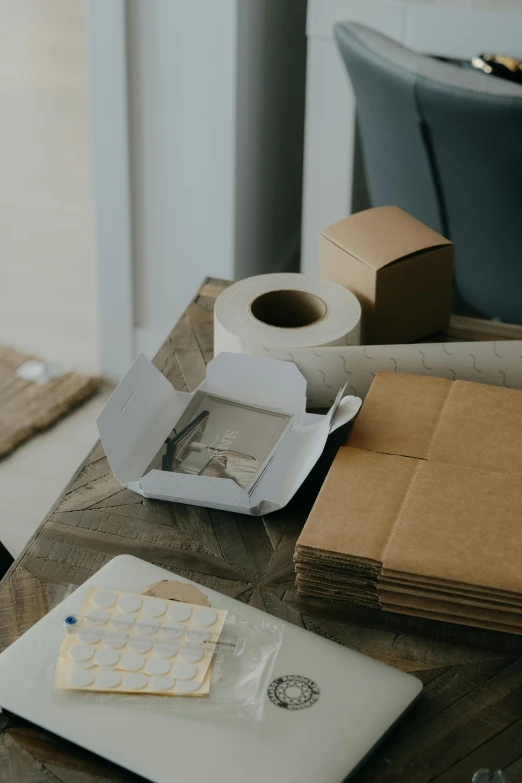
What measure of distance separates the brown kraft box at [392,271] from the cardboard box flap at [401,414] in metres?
0.16

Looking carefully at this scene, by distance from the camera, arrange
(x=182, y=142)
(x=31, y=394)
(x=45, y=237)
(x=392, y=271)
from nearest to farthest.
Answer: (x=392, y=271)
(x=182, y=142)
(x=31, y=394)
(x=45, y=237)

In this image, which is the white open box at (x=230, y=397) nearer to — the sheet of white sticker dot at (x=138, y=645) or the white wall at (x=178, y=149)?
the sheet of white sticker dot at (x=138, y=645)

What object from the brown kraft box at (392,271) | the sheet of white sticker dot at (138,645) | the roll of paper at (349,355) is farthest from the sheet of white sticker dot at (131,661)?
the brown kraft box at (392,271)

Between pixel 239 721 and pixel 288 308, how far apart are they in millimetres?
569

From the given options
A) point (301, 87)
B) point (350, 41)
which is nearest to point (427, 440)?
point (350, 41)

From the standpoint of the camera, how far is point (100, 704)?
68cm

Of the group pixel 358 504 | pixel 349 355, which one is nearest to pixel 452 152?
pixel 349 355

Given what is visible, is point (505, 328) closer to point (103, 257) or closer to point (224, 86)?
point (224, 86)

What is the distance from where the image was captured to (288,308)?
1134 millimetres

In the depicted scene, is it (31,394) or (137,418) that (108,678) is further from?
(31,394)

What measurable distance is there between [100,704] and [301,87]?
1886 millimetres

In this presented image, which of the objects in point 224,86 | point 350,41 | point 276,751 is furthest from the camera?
point 224,86

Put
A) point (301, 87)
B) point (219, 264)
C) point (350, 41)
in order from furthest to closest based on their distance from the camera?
point (301, 87) < point (219, 264) < point (350, 41)

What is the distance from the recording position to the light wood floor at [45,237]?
6.21 ft
